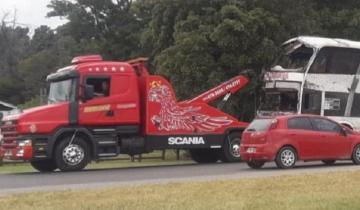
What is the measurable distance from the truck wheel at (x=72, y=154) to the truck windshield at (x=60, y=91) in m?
1.38

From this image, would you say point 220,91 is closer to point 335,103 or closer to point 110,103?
point 110,103

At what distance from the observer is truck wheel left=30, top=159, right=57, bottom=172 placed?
2170cm

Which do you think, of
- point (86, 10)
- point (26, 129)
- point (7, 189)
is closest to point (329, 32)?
point (26, 129)

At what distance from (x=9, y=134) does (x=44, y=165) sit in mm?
1686

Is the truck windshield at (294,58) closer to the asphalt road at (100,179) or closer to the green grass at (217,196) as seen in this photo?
the asphalt road at (100,179)

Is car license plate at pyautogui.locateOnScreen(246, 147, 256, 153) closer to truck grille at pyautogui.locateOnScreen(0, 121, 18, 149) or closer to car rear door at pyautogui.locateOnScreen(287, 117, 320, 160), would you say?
car rear door at pyautogui.locateOnScreen(287, 117, 320, 160)

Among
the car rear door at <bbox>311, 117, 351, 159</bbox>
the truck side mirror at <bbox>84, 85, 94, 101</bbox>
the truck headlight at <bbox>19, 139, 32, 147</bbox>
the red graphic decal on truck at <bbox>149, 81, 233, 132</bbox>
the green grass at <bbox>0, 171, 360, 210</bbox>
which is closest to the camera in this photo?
the green grass at <bbox>0, 171, 360, 210</bbox>

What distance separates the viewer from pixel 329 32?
35.8m

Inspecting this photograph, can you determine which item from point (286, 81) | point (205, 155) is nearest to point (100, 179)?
point (205, 155)

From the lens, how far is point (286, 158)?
20031mm

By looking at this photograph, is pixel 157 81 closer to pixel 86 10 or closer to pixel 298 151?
pixel 298 151

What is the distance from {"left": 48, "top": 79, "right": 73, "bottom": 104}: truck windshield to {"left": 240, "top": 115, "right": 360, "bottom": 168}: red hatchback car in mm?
5589

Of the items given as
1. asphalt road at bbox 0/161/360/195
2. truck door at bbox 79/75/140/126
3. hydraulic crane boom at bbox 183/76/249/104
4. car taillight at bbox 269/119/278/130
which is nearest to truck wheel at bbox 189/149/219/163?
hydraulic crane boom at bbox 183/76/249/104

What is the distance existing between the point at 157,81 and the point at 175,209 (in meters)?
12.9
